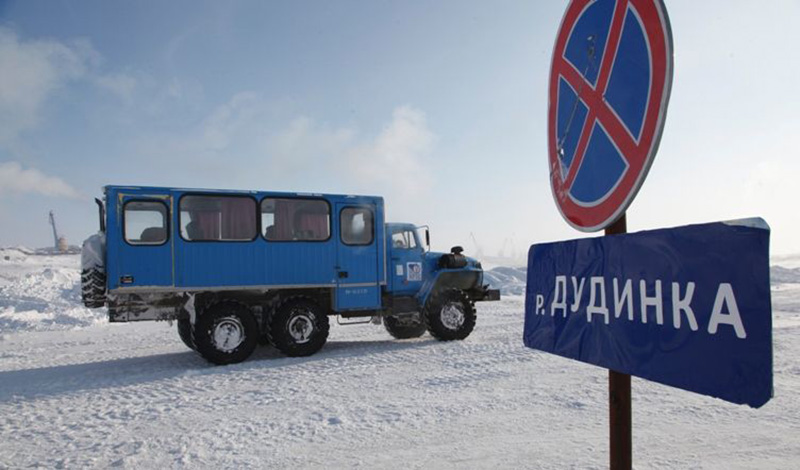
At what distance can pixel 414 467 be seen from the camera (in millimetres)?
3688

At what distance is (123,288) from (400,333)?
230 inches

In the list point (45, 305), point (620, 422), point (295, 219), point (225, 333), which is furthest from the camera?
point (45, 305)

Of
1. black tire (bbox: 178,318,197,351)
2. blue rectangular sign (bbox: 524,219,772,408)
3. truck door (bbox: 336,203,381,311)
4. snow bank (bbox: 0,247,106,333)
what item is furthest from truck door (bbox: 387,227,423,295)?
snow bank (bbox: 0,247,106,333)

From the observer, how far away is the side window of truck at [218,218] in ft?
27.4

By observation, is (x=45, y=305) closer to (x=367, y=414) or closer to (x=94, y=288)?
(x=94, y=288)

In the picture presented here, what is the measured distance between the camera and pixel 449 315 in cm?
1022

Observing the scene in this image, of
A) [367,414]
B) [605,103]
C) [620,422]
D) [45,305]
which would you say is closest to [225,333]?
[367,414]

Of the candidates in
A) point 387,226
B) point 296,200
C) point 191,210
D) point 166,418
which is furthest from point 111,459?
point 387,226

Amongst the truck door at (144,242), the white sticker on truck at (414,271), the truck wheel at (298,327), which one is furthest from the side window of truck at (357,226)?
the truck door at (144,242)

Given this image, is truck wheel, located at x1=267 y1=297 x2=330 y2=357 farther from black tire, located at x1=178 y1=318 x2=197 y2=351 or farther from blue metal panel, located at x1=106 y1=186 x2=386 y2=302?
black tire, located at x1=178 y1=318 x2=197 y2=351

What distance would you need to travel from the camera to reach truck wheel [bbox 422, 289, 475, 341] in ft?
33.2

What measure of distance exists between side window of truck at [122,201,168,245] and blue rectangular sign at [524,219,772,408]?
790 cm

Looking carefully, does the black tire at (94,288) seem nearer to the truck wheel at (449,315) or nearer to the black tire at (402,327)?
the black tire at (402,327)

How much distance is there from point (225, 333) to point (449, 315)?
4.60 m
